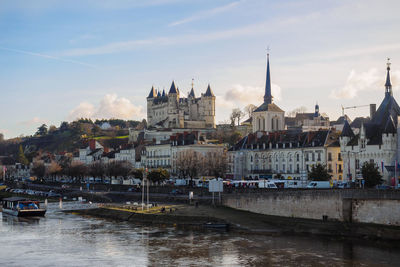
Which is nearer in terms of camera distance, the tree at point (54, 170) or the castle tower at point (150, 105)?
the tree at point (54, 170)

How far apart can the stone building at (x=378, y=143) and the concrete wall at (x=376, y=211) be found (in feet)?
45.3

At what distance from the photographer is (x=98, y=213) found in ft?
205

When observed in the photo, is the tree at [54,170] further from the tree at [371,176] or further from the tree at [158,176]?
the tree at [371,176]

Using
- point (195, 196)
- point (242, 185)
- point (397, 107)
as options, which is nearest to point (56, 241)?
point (195, 196)

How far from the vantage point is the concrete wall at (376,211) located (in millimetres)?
41594

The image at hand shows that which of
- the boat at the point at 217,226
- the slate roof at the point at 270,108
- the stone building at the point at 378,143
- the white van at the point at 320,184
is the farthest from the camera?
the slate roof at the point at 270,108

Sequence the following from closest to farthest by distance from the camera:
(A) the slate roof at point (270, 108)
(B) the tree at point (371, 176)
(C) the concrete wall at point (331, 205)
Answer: (C) the concrete wall at point (331, 205) → (B) the tree at point (371, 176) → (A) the slate roof at point (270, 108)

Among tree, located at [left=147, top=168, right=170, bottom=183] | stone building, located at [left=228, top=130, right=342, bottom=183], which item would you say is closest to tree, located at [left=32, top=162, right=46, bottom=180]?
tree, located at [left=147, top=168, right=170, bottom=183]

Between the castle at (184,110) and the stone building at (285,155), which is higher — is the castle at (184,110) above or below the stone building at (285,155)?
above

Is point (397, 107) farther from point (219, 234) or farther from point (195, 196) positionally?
point (219, 234)

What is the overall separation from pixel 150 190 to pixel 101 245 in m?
34.4

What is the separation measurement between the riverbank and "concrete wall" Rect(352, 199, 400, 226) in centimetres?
51

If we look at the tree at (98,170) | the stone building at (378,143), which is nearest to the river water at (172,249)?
the stone building at (378,143)

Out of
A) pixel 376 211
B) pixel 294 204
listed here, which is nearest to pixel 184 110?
pixel 294 204
